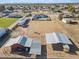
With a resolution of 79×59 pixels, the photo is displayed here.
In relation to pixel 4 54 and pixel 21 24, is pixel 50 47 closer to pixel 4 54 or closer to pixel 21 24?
pixel 4 54

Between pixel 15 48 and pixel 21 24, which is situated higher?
pixel 15 48

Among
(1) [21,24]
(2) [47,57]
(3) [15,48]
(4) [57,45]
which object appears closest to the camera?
(2) [47,57]

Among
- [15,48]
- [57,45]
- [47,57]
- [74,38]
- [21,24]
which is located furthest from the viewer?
[21,24]

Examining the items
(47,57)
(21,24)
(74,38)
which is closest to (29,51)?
(47,57)

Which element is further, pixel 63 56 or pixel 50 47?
pixel 50 47

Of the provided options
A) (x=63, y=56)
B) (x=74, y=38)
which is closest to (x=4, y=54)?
(x=63, y=56)

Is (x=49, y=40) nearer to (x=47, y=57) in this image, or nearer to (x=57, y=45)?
(x=57, y=45)

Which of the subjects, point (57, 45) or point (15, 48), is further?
point (57, 45)

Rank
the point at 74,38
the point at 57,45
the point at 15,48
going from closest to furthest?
the point at 15,48
the point at 57,45
the point at 74,38

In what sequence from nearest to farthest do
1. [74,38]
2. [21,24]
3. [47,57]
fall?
1. [47,57]
2. [74,38]
3. [21,24]
